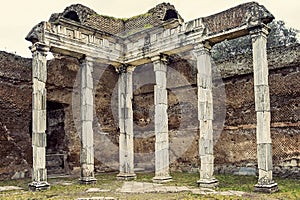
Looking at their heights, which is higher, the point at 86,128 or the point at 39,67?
the point at 39,67

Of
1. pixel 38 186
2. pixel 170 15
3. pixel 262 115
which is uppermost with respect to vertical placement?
pixel 170 15

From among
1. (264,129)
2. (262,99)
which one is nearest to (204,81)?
(262,99)

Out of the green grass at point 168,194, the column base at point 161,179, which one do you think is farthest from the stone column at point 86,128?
the column base at point 161,179

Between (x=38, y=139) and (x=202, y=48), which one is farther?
(x=202, y=48)

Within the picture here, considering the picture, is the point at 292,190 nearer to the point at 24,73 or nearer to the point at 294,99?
the point at 294,99

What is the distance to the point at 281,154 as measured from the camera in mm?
11211

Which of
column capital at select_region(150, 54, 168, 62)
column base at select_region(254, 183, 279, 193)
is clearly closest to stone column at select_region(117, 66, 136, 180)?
column capital at select_region(150, 54, 168, 62)

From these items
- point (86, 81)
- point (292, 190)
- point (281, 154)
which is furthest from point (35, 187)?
point (281, 154)

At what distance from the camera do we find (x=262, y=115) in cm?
856

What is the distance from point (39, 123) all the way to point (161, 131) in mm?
3606

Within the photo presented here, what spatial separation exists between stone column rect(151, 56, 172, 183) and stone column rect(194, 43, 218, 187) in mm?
1483

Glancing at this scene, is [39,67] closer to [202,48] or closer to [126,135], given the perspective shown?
[126,135]

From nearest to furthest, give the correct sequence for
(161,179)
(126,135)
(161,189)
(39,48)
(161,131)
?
1. (161,189)
2. (39,48)
3. (161,179)
4. (161,131)
5. (126,135)

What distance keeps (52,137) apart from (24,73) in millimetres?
3234
